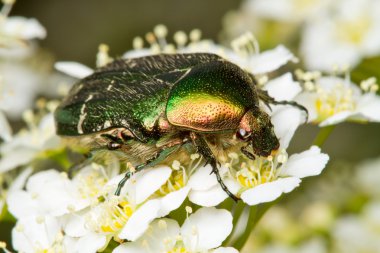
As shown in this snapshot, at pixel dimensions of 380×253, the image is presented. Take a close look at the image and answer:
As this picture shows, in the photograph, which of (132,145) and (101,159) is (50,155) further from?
(132,145)

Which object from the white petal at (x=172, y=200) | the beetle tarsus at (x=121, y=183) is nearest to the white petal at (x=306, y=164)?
the white petal at (x=172, y=200)

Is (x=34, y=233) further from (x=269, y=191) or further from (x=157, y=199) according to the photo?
(x=269, y=191)

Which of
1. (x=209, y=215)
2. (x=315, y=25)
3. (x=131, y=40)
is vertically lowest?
(x=131, y=40)

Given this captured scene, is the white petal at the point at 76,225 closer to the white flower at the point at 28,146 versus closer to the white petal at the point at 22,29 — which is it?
the white flower at the point at 28,146

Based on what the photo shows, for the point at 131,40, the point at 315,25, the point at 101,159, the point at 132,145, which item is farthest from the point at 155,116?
the point at 131,40

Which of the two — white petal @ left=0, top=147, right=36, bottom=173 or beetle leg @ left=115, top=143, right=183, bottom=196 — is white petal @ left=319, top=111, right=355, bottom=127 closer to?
beetle leg @ left=115, top=143, right=183, bottom=196

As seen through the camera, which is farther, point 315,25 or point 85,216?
point 315,25

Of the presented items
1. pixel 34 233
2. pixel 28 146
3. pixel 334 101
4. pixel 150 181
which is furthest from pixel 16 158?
pixel 334 101

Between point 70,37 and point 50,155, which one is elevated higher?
point 50,155

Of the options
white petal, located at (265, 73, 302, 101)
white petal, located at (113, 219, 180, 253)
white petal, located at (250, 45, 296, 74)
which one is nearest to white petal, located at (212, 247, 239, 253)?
white petal, located at (113, 219, 180, 253)
